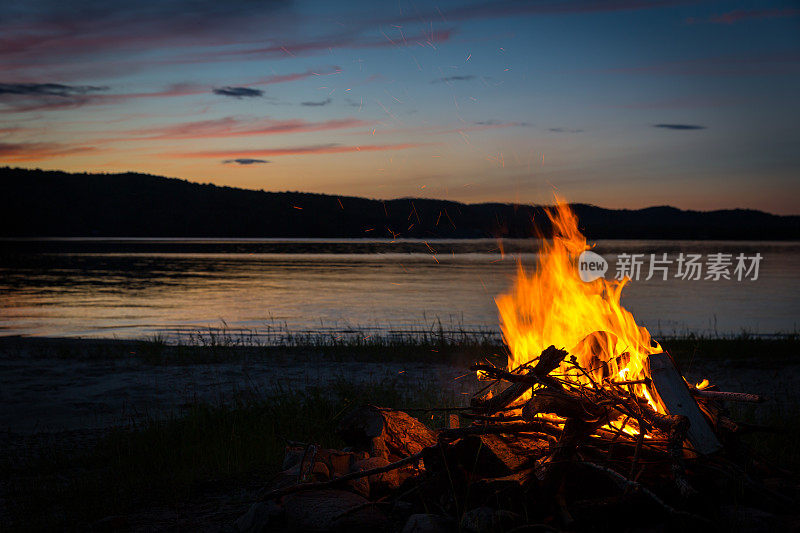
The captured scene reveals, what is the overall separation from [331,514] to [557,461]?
147 centimetres

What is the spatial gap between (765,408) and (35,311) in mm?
25979

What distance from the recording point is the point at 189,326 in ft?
70.7

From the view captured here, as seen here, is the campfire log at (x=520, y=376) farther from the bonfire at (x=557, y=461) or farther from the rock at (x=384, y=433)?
the rock at (x=384, y=433)

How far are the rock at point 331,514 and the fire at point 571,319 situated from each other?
6.05 feet

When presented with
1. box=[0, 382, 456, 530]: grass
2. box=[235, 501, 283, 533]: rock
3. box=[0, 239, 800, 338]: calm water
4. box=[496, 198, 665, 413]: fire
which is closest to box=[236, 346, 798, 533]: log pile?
box=[235, 501, 283, 533]: rock

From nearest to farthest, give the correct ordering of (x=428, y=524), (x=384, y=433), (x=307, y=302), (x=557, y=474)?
(x=428, y=524)
(x=557, y=474)
(x=384, y=433)
(x=307, y=302)

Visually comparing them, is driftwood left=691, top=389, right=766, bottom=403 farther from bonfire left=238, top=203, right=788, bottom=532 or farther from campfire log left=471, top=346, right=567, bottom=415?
campfire log left=471, top=346, right=567, bottom=415

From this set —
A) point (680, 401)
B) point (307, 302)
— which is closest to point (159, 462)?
point (680, 401)

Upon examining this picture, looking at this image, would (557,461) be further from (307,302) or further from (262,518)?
(307,302)

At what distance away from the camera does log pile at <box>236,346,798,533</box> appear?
3.69 meters

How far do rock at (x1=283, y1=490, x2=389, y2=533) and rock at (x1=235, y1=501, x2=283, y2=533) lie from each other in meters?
0.07

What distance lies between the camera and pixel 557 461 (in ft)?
12.8

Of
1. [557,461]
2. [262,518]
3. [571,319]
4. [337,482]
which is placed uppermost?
[571,319]

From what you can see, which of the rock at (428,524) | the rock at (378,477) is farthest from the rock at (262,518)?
the rock at (428,524)
